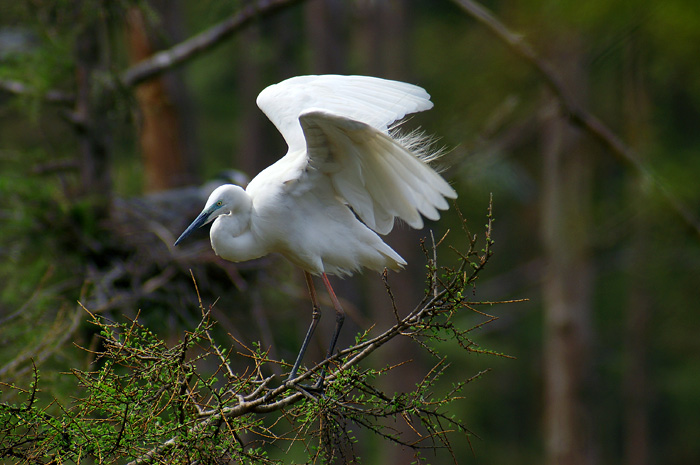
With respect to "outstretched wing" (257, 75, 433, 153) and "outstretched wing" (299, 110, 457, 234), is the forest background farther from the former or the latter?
"outstretched wing" (299, 110, 457, 234)

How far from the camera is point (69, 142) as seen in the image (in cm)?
552

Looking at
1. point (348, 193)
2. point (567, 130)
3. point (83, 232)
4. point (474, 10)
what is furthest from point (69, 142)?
point (567, 130)

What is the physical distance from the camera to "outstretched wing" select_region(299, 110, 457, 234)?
2.54 m

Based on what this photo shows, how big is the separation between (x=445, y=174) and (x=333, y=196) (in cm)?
419

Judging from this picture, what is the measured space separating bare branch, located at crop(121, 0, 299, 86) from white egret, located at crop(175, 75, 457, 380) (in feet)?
6.66

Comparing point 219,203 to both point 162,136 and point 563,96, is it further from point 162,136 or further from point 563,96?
point 162,136

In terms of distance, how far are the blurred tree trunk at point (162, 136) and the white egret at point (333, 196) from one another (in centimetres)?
413

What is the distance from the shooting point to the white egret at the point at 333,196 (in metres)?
2.74

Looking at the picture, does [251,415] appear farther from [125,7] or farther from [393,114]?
[125,7]

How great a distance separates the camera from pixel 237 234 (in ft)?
10.0

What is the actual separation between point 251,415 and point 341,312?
44.0 inches

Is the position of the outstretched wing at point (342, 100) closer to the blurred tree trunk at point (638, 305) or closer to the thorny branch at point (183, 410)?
the thorny branch at point (183, 410)

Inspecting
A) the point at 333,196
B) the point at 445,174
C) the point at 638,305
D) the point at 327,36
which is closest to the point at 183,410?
the point at 333,196

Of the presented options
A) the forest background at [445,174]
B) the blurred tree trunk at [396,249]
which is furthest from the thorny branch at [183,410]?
the blurred tree trunk at [396,249]
